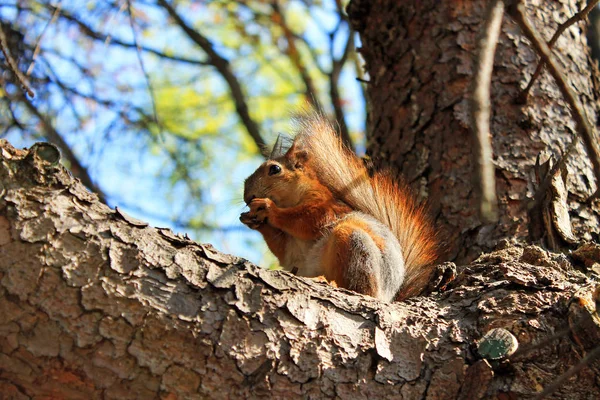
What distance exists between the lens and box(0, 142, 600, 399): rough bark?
1.56 m

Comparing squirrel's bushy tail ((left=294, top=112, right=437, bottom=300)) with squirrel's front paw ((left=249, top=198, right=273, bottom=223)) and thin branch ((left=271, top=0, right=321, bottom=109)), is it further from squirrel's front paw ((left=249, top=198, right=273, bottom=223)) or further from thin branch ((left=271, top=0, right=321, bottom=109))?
thin branch ((left=271, top=0, right=321, bottom=109))

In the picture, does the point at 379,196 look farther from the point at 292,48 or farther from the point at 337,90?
the point at 292,48

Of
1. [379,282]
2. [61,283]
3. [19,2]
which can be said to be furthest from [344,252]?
[19,2]

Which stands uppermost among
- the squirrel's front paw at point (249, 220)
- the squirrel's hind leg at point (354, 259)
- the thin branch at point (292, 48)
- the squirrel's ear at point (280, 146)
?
the thin branch at point (292, 48)

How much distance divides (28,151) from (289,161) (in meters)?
2.06

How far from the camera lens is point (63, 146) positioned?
3.48 meters

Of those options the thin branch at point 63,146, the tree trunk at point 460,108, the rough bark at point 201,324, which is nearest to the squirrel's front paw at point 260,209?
the tree trunk at point 460,108

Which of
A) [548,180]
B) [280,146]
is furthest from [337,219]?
[548,180]

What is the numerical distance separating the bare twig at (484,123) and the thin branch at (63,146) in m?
2.26

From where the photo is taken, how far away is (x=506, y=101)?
3090 mm

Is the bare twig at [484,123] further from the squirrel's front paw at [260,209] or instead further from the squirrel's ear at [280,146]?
the squirrel's ear at [280,146]

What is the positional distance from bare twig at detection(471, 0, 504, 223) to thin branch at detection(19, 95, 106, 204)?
2264 millimetres

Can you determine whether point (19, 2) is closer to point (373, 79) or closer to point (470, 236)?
point (373, 79)

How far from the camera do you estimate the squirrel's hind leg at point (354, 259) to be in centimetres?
261
